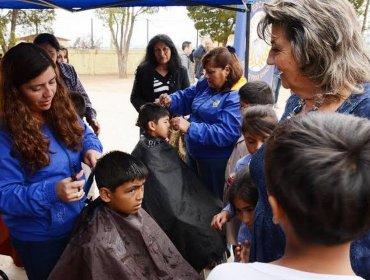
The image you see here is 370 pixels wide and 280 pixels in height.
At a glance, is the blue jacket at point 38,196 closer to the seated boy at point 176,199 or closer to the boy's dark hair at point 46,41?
the seated boy at point 176,199

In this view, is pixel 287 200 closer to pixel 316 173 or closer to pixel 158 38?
pixel 316 173

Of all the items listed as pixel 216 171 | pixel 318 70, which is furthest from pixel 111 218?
pixel 318 70

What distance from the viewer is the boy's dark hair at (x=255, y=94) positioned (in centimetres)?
290

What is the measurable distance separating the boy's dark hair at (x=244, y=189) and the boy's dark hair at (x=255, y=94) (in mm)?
823

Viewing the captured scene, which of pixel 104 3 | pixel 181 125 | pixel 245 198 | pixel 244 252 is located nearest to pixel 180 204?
pixel 181 125

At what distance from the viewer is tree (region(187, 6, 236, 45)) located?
12742 millimetres

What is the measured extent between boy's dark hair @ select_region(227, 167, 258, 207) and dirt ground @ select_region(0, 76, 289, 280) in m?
2.02

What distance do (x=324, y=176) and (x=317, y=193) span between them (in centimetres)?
4

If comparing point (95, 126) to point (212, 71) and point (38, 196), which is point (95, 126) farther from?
point (38, 196)

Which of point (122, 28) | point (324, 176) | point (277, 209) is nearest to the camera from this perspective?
point (324, 176)

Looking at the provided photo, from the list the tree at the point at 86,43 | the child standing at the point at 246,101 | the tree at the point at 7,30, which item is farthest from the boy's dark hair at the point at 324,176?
the tree at the point at 86,43

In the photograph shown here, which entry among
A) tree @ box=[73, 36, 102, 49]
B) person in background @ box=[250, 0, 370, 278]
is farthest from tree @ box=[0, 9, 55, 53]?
tree @ box=[73, 36, 102, 49]

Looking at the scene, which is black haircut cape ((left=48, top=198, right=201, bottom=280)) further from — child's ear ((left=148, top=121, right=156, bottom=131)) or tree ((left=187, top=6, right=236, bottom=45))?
tree ((left=187, top=6, right=236, bottom=45))

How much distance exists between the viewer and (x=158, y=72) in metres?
4.45
